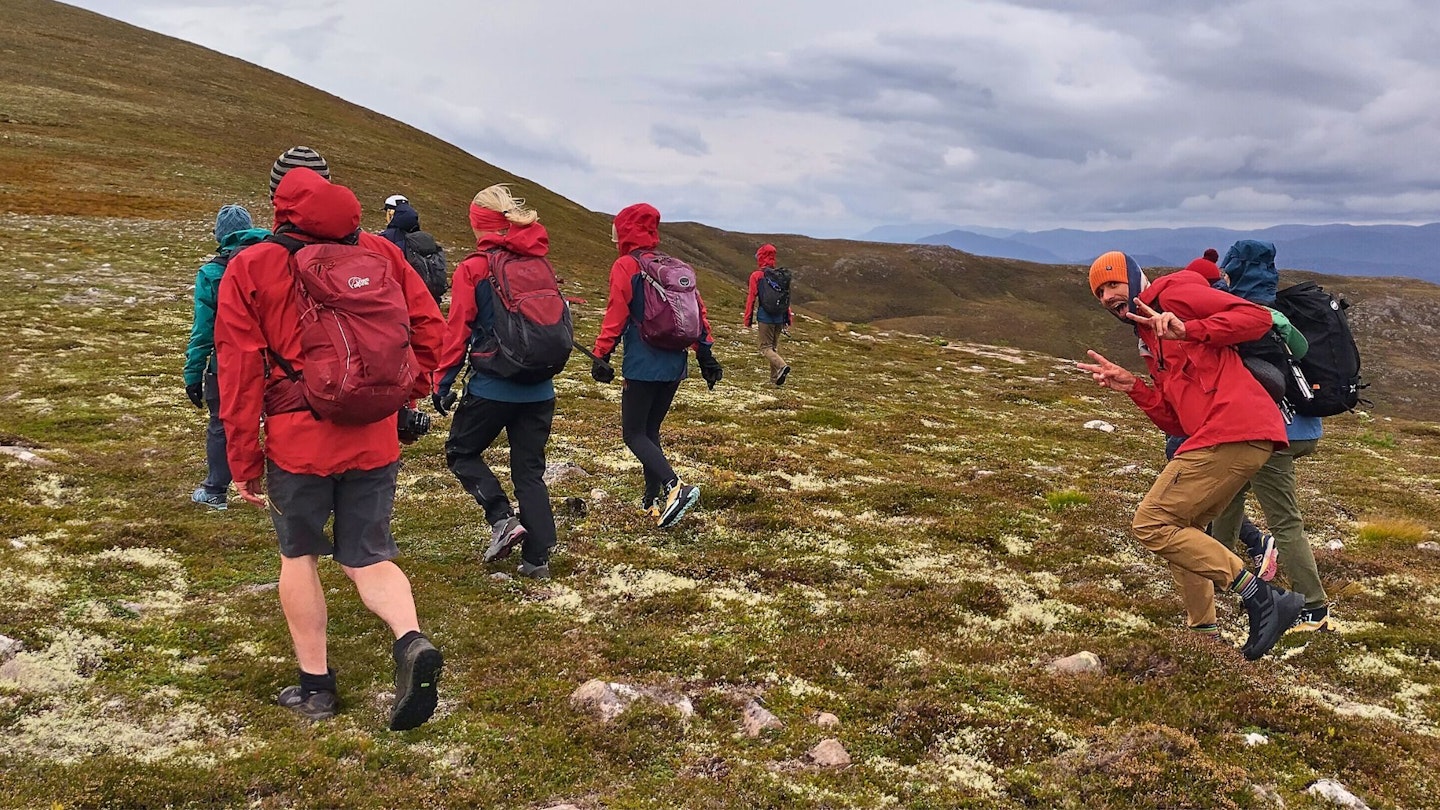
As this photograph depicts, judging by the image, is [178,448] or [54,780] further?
[178,448]

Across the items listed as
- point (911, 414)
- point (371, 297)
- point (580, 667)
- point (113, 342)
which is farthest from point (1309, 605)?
point (113, 342)

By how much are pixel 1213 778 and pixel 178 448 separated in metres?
15.7

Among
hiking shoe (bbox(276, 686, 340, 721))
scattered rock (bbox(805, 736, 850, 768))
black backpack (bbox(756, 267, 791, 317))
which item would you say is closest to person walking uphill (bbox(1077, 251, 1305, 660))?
scattered rock (bbox(805, 736, 850, 768))

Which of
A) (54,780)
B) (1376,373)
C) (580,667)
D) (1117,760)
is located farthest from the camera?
(1376,373)

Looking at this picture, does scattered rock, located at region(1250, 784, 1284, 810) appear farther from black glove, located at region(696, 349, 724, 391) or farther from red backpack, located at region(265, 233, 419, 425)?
black glove, located at region(696, 349, 724, 391)

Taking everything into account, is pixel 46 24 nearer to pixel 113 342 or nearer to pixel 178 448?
pixel 113 342

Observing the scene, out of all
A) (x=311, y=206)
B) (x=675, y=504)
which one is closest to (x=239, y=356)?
(x=311, y=206)

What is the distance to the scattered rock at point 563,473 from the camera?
13859 millimetres

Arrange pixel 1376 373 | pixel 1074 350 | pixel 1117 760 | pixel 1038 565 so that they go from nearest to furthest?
pixel 1117 760 < pixel 1038 565 < pixel 1376 373 < pixel 1074 350

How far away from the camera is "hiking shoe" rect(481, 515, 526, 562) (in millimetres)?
10000

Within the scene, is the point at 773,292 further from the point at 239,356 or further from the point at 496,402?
the point at 239,356

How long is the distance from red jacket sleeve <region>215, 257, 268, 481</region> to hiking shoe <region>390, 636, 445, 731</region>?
1.69 meters

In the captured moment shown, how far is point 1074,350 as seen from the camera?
138000 millimetres

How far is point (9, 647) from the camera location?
6.88m
